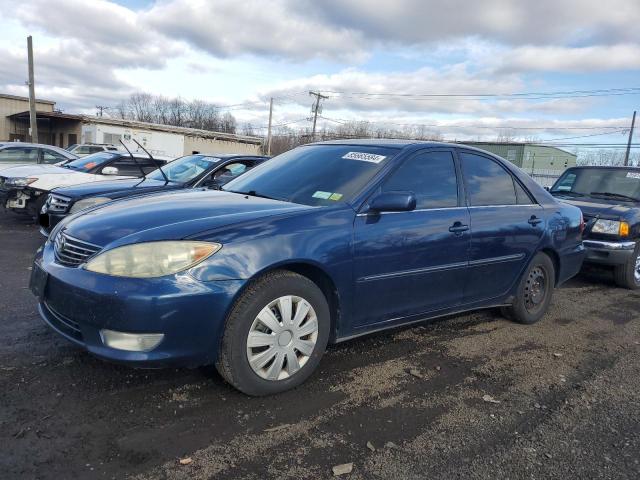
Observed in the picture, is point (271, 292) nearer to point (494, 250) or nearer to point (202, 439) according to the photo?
point (202, 439)

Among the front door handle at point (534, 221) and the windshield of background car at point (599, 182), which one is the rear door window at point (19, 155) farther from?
the front door handle at point (534, 221)

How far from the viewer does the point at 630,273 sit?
6.98 metres

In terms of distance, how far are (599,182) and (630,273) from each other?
1.70 metres

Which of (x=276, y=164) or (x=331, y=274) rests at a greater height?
(x=276, y=164)

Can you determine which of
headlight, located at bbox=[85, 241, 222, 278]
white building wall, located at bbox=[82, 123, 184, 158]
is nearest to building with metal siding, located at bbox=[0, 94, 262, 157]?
white building wall, located at bbox=[82, 123, 184, 158]

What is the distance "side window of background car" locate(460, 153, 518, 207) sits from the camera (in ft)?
14.3

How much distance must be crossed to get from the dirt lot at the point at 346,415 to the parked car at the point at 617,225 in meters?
2.97

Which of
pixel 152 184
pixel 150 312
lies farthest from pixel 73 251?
pixel 152 184

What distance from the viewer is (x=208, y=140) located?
44312 millimetres

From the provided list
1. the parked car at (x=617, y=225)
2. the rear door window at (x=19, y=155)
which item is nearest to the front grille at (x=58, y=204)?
the rear door window at (x=19, y=155)

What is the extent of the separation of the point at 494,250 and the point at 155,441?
3064 mm

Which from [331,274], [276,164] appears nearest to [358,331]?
[331,274]

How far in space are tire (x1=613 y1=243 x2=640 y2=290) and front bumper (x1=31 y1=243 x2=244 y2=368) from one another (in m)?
6.09

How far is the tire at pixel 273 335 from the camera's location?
2.95 m
